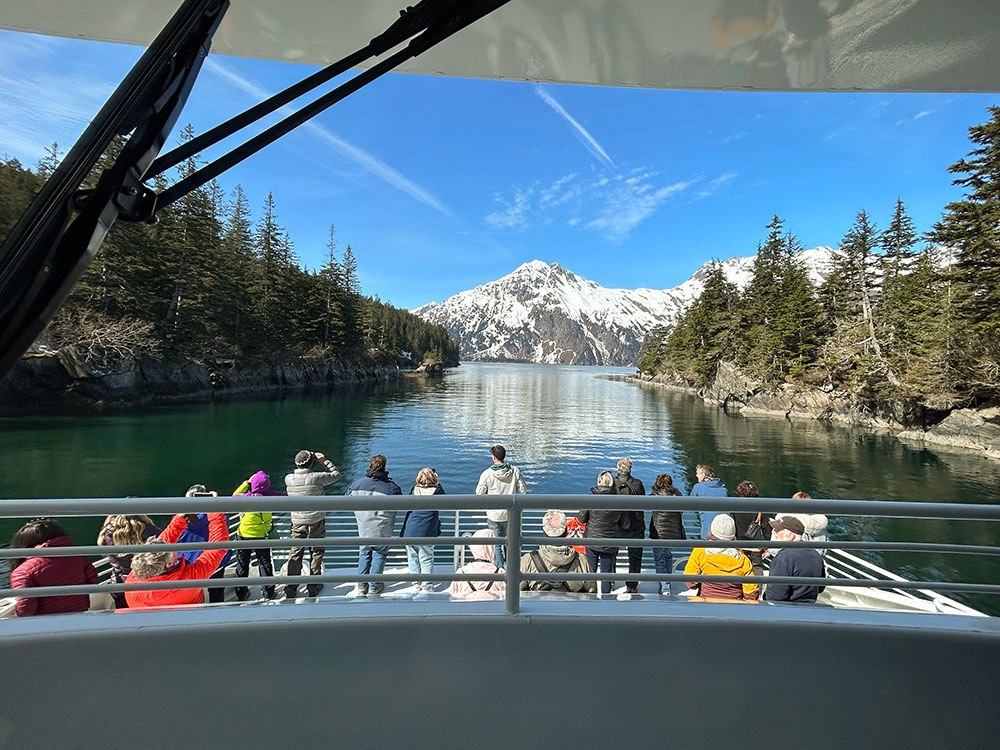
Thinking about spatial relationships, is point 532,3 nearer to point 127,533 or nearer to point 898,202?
point 127,533

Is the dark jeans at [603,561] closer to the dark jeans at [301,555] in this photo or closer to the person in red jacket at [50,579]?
the dark jeans at [301,555]

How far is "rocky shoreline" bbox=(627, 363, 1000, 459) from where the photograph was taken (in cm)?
2281

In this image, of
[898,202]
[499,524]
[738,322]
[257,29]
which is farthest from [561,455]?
[898,202]

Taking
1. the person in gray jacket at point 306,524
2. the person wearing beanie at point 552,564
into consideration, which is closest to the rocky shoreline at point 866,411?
the person wearing beanie at point 552,564

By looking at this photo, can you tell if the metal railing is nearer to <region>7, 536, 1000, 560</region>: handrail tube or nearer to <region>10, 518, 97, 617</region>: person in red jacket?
<region>7, 536, 1000, 560</region>: handrail tube

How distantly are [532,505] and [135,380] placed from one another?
39510 mm

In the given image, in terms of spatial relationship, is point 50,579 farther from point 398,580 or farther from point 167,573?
point 398,580

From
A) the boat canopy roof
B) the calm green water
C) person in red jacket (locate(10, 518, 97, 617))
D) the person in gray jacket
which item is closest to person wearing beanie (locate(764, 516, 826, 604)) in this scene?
the boat canopy roof

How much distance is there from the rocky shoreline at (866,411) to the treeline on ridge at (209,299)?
38.0m

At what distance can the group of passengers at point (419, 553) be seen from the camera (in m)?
2.74

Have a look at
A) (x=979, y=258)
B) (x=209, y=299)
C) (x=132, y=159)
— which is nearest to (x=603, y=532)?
(x=132, y=159)

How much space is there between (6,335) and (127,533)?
3447 mm

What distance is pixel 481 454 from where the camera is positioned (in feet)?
75.4

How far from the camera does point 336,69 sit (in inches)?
50.3
